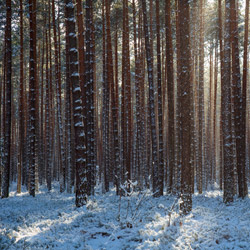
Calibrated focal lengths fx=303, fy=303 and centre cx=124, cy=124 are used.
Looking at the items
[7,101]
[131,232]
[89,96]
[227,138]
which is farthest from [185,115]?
[7,101]

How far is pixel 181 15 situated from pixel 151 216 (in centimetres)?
597

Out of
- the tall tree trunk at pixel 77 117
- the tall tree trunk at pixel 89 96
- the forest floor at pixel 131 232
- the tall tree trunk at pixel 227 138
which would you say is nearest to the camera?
the forest floor at pixel 131 232

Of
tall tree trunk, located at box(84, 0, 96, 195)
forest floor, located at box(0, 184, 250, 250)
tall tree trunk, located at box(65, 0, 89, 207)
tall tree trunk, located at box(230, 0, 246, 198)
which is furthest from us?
tall tree trunk, located at box(84, 0, 96, 195)

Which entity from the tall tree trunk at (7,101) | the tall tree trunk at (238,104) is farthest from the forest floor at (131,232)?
the tall tree trunk at (7,101)

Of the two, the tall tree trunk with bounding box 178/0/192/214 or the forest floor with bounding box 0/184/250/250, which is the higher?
the tall tree trunk with bounding box 178/0/192/214

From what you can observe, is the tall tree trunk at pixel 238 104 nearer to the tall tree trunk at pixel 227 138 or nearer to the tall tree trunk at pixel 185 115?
the tall tree trunk at pixel 227 138

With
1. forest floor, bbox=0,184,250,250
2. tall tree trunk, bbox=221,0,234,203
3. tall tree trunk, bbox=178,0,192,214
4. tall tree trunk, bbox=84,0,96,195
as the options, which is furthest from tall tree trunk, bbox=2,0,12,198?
tall tree trunk, bbox=221,0,234,203

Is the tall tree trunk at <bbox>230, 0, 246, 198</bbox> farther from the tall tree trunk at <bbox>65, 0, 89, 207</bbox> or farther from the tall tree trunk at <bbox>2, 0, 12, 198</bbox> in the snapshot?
the tall tree trunk at <bbox>2, 0, 12, 198</bbox>

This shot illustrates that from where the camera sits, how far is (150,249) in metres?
5.89

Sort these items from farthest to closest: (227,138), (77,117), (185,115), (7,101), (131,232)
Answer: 1. (7,101)
2. (227,138)
3. (77,117)
4. (185,115)
5. (131,232)

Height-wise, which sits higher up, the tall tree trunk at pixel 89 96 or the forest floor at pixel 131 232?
the tall tree trunk at pixel 89 96

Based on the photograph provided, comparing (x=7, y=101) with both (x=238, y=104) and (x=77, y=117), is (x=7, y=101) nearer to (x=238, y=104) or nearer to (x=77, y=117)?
(x=77, y=117)

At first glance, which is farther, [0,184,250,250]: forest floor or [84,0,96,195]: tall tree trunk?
[84,0,96,195]: tall tree trunk

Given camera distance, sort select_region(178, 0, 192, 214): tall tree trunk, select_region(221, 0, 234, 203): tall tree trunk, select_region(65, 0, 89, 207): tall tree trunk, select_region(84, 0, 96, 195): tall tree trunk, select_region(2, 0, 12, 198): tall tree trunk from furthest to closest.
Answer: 1. select_region(2, 0, 12, 198): tall tree trunk
2. select_region(84, 0, 96, 195): tall tree trunk
3. select_region(221, 0, 234, 203): tall tree trunk
4. select_region(65, 0, 89, 207): tall tree trunk
5. select_region(178, 0, 192, 214): tall tree trunk
